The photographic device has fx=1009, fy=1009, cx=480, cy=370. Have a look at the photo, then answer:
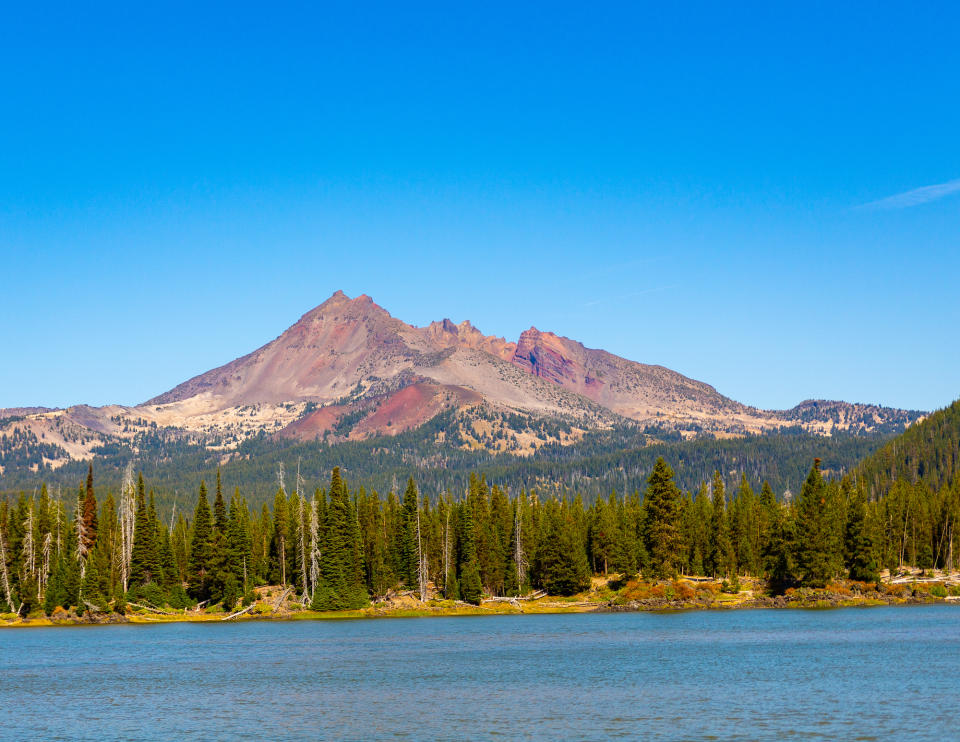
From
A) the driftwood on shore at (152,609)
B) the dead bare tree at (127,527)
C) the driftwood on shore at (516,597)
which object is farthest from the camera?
the dead bare tree at (127,527)

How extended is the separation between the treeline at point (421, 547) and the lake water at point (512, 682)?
2347 cm

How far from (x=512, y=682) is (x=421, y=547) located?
80540mm

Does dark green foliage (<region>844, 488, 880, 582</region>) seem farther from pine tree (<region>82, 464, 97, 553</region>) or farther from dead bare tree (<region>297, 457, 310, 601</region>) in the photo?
pine tree (<region>82, 464, 97, 553</region>)

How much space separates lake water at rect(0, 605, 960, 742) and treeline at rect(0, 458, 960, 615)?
2347 centimetres

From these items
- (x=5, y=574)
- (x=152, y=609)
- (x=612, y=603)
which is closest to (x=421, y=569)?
(x=612, y=603)

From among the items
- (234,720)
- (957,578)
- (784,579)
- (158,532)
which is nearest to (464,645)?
(234,720)

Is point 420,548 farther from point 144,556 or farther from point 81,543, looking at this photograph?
point 81,543

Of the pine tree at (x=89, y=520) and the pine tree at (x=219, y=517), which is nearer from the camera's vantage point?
the pine tree at (x=219, y=517)

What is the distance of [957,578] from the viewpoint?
159750mm

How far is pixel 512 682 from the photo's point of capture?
76875 millimetres

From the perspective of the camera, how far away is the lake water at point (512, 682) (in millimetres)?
58438

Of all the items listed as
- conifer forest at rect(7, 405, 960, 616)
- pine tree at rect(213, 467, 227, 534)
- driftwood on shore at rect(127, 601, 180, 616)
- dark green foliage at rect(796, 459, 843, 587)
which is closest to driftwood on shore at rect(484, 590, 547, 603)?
conifer forest at rect(7, 405, 960, 616)

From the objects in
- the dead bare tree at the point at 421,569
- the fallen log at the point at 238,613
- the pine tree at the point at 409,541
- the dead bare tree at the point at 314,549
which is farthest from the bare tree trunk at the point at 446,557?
the fallen log at the point at 238,613

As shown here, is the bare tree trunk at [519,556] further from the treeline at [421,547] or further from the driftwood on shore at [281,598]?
the driftwood on shore at [281,598]
